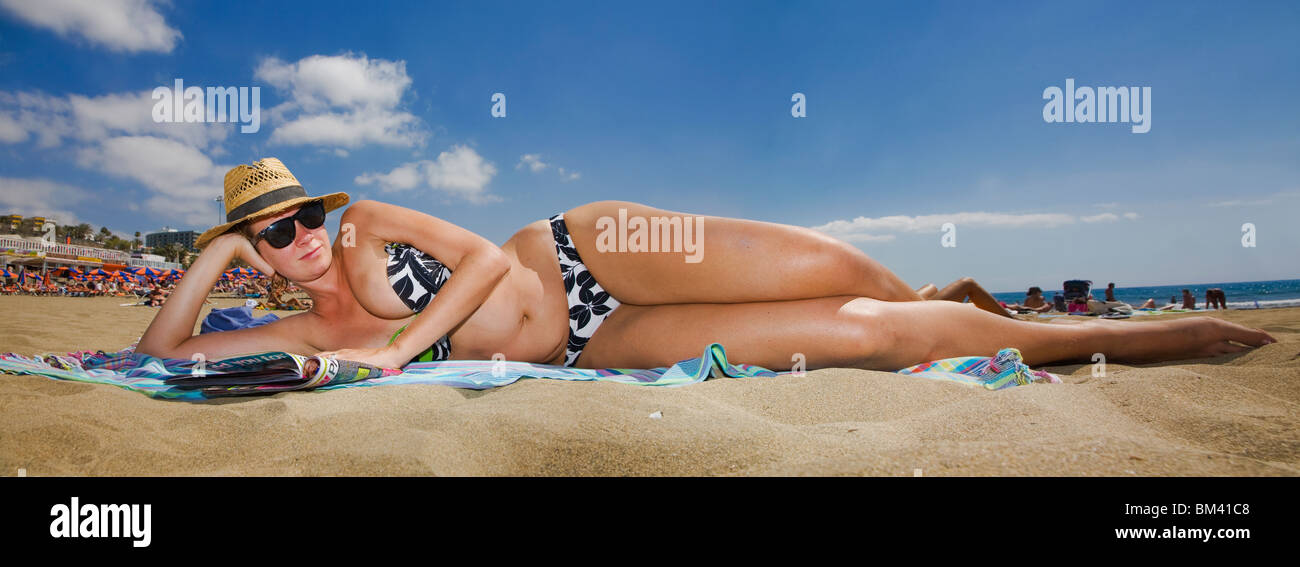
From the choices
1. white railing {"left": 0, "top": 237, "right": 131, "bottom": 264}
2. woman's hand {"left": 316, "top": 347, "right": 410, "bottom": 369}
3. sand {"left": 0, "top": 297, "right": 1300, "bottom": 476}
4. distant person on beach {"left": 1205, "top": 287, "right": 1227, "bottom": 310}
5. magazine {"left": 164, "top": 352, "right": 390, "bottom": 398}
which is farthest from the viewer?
white railing {"left": 0, "top": 237, "right": 131, "bottom": 264}

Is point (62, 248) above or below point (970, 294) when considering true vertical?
above

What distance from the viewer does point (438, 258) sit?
256 centimetres

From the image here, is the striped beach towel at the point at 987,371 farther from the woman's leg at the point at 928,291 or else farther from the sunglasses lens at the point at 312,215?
the sunglasses lens at the point at 312,215

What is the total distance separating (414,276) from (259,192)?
0.76 metres

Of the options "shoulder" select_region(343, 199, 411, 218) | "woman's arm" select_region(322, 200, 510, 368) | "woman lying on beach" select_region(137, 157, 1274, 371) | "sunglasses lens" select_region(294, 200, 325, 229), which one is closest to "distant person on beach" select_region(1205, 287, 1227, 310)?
"woman lying on beach" select_region(137, 157, 1274, 371)

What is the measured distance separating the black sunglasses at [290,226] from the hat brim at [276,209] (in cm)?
4

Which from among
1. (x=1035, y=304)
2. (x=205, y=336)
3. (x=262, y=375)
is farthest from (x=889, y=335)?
(x=1035, y=304)

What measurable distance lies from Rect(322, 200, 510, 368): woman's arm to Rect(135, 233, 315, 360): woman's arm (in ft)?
2.05

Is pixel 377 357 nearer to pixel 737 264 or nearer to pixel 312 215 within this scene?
pixel 312 215

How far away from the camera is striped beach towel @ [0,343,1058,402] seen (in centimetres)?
201

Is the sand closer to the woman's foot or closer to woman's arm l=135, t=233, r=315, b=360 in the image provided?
the woman's foot

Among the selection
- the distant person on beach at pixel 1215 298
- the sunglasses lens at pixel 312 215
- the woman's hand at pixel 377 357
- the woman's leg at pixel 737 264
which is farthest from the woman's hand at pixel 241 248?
the distant person on beach at pixel 1215 298

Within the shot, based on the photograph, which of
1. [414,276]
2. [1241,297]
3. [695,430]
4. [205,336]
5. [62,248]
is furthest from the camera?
[62,248]
